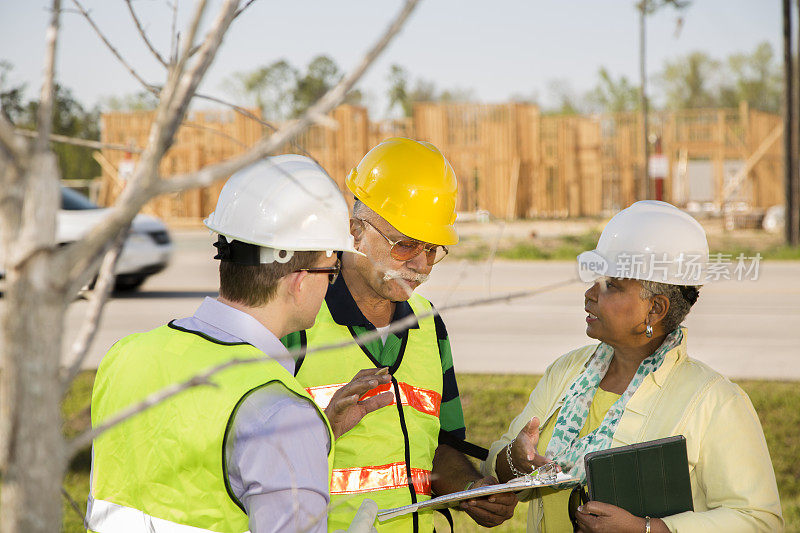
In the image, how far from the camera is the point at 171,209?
1227 inches

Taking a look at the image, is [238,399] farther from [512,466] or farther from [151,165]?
[512,466]

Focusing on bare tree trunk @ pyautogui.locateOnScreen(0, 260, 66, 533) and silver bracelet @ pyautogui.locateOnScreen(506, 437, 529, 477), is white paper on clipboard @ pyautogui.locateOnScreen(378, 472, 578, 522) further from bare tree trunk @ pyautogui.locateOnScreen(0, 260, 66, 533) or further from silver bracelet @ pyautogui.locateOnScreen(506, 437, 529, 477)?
bare tree trunk @ pyautogui.locateOnScreen(0, 260, 66, 533)

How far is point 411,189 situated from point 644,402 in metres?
1.07

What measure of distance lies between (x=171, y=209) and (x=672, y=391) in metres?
30.4

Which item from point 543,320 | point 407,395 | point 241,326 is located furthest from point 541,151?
point 241,326

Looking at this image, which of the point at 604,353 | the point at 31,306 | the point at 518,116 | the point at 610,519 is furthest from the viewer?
the point at 518,116

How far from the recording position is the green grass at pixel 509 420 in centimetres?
485

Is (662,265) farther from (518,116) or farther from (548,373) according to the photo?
(518,116)

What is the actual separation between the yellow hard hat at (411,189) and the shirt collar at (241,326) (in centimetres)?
105

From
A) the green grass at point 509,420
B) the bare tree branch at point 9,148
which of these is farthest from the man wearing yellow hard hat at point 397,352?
the green grass at point 509,420

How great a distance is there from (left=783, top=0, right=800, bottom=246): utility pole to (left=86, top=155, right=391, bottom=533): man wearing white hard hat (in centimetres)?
1928

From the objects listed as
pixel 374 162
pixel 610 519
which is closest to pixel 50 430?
pixel 610 519

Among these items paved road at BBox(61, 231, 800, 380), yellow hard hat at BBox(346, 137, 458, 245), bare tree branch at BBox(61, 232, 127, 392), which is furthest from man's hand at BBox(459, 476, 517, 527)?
paved road at BBox(61, 231, 800, 380)

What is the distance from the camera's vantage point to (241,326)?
1.86 m
